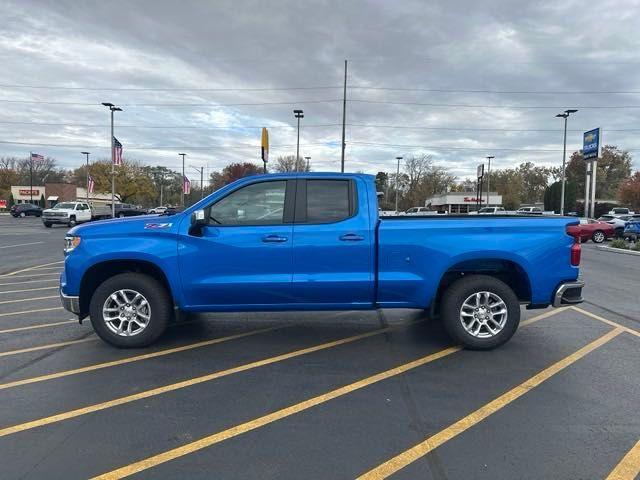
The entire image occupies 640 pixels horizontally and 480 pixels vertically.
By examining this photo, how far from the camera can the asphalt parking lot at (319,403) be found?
3.30m

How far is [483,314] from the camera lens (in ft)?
18.6

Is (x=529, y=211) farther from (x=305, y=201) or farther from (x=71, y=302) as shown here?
(x=71, y=302)

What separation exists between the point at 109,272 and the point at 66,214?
116 ft

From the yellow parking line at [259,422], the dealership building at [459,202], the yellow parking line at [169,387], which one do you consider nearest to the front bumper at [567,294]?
the yellow parking line at [169,387]

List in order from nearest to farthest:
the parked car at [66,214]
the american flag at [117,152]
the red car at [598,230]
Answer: the red car at [598,230] → the american flag at [117,152] → the parked car at [66,214]

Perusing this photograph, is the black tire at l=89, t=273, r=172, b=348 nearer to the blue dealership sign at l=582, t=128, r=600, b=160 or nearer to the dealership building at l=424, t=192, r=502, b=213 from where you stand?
the blue dealership sign at l=582, t=128, r=600, b=160

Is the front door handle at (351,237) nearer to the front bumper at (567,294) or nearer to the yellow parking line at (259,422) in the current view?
the yellow parking line at (259,422)

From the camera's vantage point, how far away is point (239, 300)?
219 inches

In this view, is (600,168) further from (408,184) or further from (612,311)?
(612,311)

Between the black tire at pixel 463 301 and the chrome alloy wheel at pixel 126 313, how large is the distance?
3354 millimetres

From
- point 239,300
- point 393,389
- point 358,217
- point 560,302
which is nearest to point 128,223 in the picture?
point 239,300

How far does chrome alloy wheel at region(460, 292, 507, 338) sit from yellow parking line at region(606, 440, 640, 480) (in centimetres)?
223

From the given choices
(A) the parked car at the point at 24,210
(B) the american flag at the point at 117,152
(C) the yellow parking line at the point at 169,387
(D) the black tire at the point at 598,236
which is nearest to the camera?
(C) the yellow parking line at the point at 169,387

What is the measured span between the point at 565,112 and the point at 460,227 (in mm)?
39578
